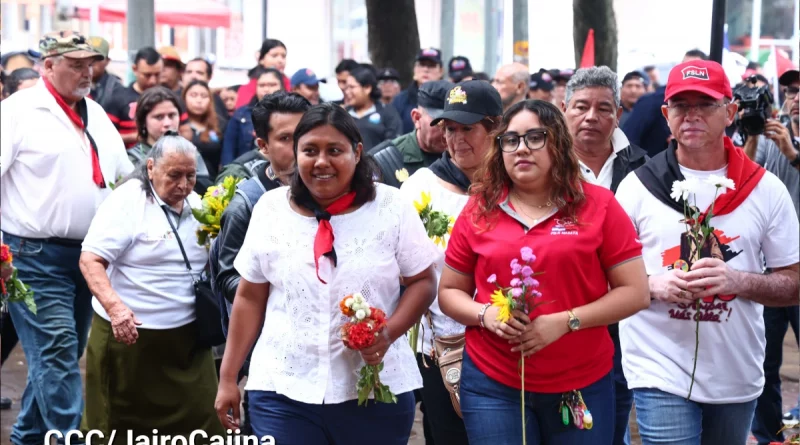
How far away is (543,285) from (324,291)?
0.83 m

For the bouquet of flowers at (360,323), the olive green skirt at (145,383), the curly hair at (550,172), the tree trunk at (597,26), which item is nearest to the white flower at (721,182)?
the curly hair at (550,172)

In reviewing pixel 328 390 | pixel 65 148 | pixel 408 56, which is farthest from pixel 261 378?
pixel 408 56

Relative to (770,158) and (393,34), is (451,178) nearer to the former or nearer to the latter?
(770,158)

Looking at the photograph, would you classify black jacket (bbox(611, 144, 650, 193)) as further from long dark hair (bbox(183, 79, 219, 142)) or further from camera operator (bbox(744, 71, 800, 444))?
long dark hair (bbox(183, 79, 219, 142))

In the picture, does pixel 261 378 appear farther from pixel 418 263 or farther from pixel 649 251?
pixel 649 251

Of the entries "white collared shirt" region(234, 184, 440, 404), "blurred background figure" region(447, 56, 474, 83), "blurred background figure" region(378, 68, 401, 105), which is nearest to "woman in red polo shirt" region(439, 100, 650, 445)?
"white collared shirt" region(234, 184, 440, 404)

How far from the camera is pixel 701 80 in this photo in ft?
16.7

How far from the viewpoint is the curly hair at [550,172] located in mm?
4660

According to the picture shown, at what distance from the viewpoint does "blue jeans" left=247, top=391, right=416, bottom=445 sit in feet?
15.3

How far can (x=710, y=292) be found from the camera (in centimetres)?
482

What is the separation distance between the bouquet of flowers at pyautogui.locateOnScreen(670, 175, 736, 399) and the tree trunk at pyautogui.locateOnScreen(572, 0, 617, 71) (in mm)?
7451

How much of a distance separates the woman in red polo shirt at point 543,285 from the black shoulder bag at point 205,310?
2.23 metres

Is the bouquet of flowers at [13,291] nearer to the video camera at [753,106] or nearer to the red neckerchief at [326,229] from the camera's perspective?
the red neckerchief at [326,229]

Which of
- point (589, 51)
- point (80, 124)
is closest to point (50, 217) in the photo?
point (80, 124)
